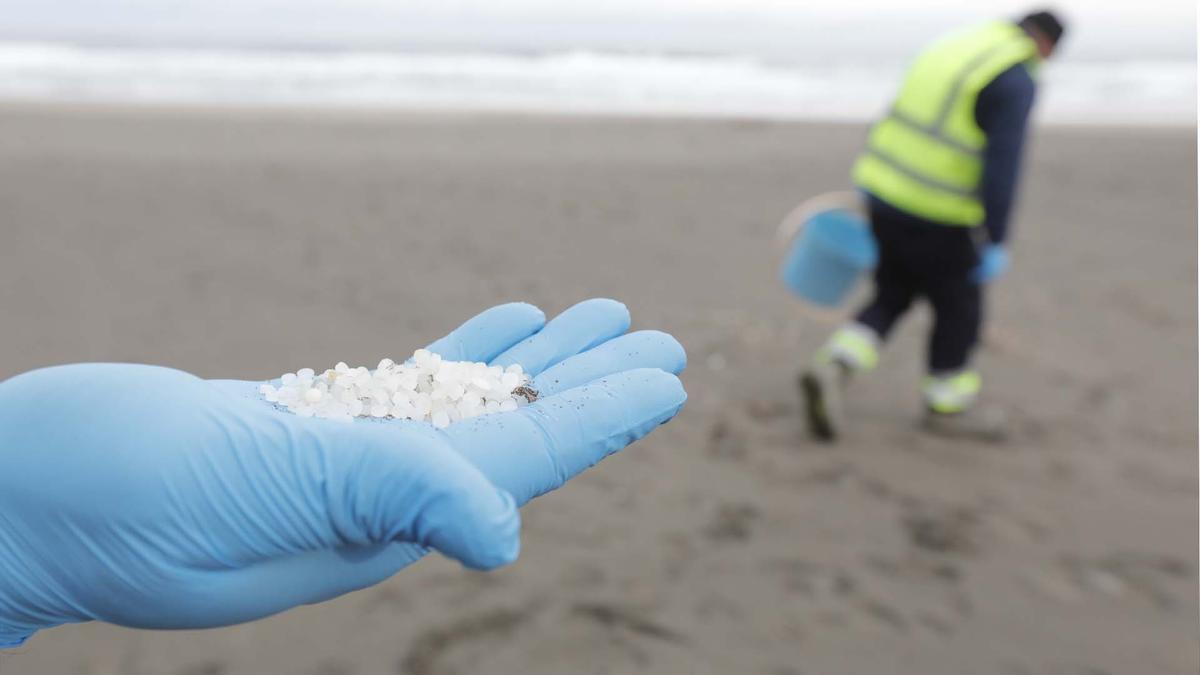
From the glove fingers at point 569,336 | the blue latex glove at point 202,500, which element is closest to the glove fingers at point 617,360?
the glove fingers at point 569,336

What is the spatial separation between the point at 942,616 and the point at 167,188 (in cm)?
560

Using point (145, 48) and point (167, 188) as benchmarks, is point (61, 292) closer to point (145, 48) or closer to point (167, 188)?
point (167, 188)

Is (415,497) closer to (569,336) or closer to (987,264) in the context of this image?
(569,336)

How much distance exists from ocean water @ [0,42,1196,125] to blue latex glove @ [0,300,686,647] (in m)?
9.72

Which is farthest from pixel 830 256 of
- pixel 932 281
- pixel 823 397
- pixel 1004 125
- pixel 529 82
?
pixel 529 82

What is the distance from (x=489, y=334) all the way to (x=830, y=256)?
240 centimetres

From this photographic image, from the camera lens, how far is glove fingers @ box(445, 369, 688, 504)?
135 cm

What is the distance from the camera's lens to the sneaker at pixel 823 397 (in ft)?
11.2

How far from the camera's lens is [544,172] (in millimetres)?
7496

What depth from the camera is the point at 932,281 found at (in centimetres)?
351

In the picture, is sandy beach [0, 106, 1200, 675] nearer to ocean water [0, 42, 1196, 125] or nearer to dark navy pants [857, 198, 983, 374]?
dark navy pants [857, 198, 983, 374]

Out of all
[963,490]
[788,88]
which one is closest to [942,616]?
[963,490]

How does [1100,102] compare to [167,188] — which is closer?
[167,188]

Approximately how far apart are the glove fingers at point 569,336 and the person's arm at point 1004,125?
179cm
